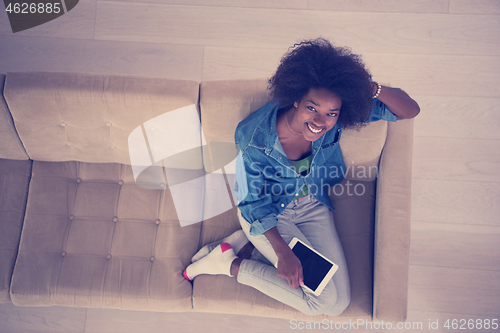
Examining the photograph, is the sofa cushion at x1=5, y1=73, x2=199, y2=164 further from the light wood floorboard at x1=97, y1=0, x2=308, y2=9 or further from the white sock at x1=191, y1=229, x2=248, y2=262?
the light wood floorboard at x1=97, y1=0, x2=308, y2=9

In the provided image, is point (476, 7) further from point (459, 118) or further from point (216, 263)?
point (216, 263)

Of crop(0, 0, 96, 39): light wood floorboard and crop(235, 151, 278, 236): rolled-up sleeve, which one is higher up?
crop(0, 0, 96, 39): light wood floorboard

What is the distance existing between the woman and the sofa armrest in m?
0.13

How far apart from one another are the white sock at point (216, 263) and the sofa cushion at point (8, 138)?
3.20ft

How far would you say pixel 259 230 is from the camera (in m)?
1.26

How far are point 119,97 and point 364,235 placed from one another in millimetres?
1250

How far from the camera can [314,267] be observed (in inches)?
49.1

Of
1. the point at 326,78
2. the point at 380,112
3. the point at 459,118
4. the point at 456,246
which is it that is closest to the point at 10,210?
the point at 326,78

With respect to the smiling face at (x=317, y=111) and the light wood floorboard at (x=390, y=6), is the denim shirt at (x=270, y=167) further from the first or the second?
the light wood floorboard at (x=390, y=6)

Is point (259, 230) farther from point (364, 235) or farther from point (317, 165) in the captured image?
point (364, 235)

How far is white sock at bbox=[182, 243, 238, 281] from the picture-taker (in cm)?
132

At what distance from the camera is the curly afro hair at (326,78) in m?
1.02

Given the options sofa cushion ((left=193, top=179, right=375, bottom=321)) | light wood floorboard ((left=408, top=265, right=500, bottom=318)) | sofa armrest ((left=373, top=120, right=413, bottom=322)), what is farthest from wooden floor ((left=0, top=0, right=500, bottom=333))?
sofa armrest ((left=373, top=120, right=413, bottom=322))

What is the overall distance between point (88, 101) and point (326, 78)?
951 mm
